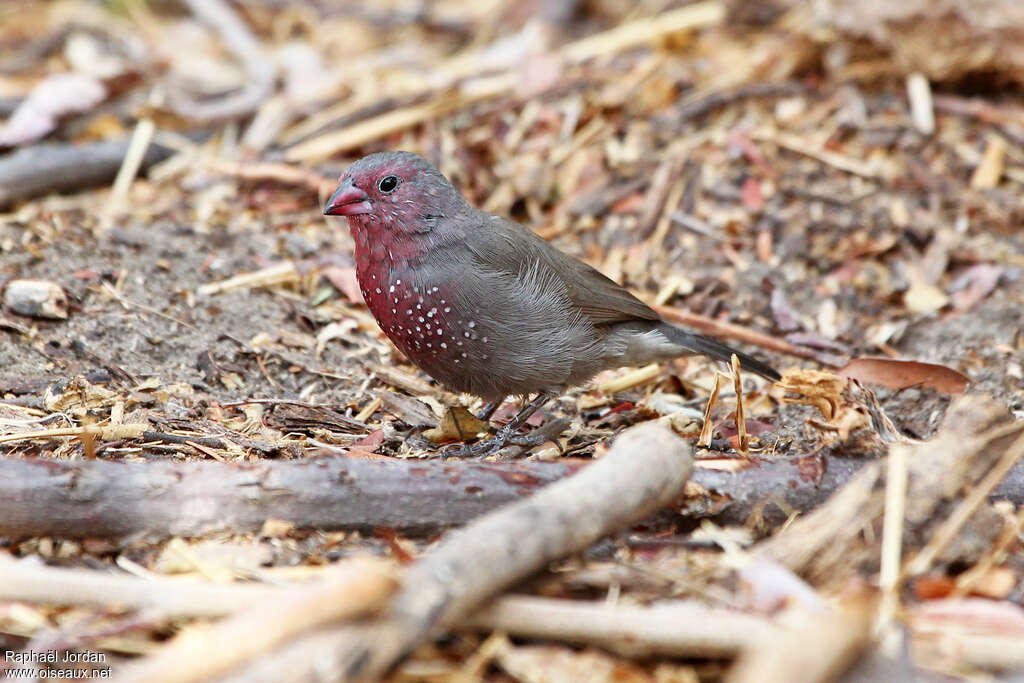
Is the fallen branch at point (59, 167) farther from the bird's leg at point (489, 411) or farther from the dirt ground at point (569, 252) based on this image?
the bird's leg at point (489, 411)

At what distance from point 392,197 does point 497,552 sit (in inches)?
95.5

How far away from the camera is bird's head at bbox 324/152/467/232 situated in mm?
4402

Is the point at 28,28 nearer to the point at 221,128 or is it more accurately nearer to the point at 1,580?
the point at 221,128

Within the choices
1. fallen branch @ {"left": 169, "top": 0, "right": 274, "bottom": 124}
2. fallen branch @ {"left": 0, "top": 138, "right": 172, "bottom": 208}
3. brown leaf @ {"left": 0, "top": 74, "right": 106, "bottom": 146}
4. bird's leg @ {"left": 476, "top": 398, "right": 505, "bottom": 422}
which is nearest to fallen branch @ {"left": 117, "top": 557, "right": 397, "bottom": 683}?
bird's leg @ {"left": 476, "top": 398, "right": 505, "bottom": 422}

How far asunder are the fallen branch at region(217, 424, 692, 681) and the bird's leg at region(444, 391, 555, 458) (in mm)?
1442

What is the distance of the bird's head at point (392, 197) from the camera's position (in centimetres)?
440

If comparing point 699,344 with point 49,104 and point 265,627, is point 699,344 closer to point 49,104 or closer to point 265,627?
point 265,627

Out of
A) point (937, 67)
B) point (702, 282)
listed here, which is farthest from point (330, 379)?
point (937, 67)

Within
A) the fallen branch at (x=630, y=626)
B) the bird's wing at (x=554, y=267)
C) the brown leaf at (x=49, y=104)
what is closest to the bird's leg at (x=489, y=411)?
the bird's wing at (x=554, y=267)

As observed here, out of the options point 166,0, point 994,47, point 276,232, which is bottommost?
point 276,232

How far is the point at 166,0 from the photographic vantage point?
872 centimetres

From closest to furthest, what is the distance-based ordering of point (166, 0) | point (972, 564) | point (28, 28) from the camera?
point (972, 564), point (28, 28), point (166, 0)

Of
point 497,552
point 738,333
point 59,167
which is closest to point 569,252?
point 738,333

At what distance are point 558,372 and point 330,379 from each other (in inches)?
38.9
